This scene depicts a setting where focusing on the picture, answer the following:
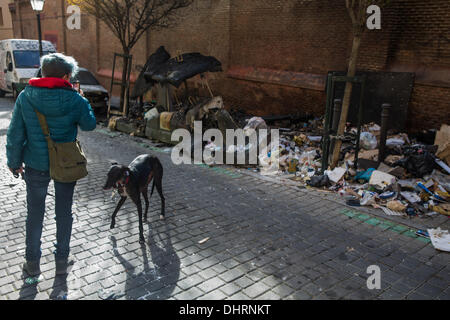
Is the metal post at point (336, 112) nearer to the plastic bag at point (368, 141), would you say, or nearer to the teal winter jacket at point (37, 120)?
the plastic bag at point (368, 141)

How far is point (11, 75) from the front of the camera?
53.7 ft

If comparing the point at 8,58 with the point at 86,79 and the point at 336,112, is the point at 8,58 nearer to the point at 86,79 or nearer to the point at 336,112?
the point at 86,79

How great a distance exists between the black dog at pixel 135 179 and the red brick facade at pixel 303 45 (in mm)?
7078

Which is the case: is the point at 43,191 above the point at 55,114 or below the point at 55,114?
below

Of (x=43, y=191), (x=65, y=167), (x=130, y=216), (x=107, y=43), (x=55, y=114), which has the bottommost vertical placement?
(x=130, y=216)

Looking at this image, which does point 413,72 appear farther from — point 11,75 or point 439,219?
point 11,75

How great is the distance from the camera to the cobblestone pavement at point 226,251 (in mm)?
3744

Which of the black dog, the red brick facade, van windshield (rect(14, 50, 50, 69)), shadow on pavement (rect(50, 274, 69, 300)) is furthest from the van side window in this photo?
shadow on pavement (rect(50, 274, 69, 300))

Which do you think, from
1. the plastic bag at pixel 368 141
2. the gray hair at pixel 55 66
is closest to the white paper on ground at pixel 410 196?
the plastic bag at pixel 368 141

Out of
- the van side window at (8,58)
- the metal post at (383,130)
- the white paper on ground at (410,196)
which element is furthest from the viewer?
the van side window at (8,58)

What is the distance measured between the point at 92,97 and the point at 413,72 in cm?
1089

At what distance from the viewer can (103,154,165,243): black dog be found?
14.4 feet
